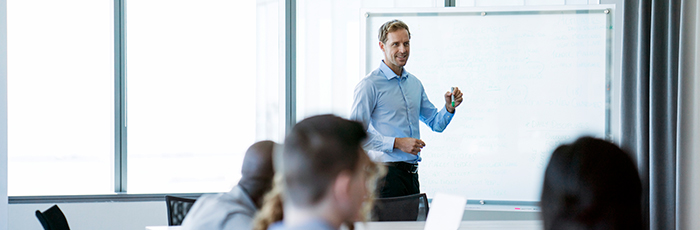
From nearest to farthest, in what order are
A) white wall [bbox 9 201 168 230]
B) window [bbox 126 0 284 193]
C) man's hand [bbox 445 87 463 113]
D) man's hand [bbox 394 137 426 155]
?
man's hand [bbox 394 137 426 155] < man's hand [bbox 445 87 463 113] < white wall [bbox 9 201 168 230] < window [bbox 126 0 284 193]

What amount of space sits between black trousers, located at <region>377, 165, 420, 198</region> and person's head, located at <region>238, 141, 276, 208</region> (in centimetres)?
137

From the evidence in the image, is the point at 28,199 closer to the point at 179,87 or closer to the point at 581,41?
the point at 179,87

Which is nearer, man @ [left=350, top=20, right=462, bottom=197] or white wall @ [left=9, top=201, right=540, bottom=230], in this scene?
man @ [left=350, top=20, right=462, bottom=197]

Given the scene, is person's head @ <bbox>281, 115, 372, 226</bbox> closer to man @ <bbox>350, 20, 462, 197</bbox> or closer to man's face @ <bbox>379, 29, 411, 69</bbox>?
man @ <bbox>350, 20, 462, 197</bbox>

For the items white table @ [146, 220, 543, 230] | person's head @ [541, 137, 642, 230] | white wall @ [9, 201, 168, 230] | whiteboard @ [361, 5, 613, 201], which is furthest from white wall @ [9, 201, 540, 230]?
person's head @ [541, 137, 642, 230]

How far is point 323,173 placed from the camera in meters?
0.99

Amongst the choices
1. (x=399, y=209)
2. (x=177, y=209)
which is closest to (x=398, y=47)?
(x=399, y=209)

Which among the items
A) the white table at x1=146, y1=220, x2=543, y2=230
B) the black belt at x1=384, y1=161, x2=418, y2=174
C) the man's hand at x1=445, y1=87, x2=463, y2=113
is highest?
the man's hand at x1=445, y1=87, x2=463, y2=113

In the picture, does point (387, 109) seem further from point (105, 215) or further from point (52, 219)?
point (105, 215)

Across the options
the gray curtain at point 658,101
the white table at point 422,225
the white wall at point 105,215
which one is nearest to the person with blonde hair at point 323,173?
the white table at point 422,225

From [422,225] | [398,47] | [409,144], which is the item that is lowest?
[422,225]

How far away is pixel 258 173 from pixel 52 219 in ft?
3.14

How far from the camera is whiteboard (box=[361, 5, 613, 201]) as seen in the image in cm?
361

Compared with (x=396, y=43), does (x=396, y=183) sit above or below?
below
